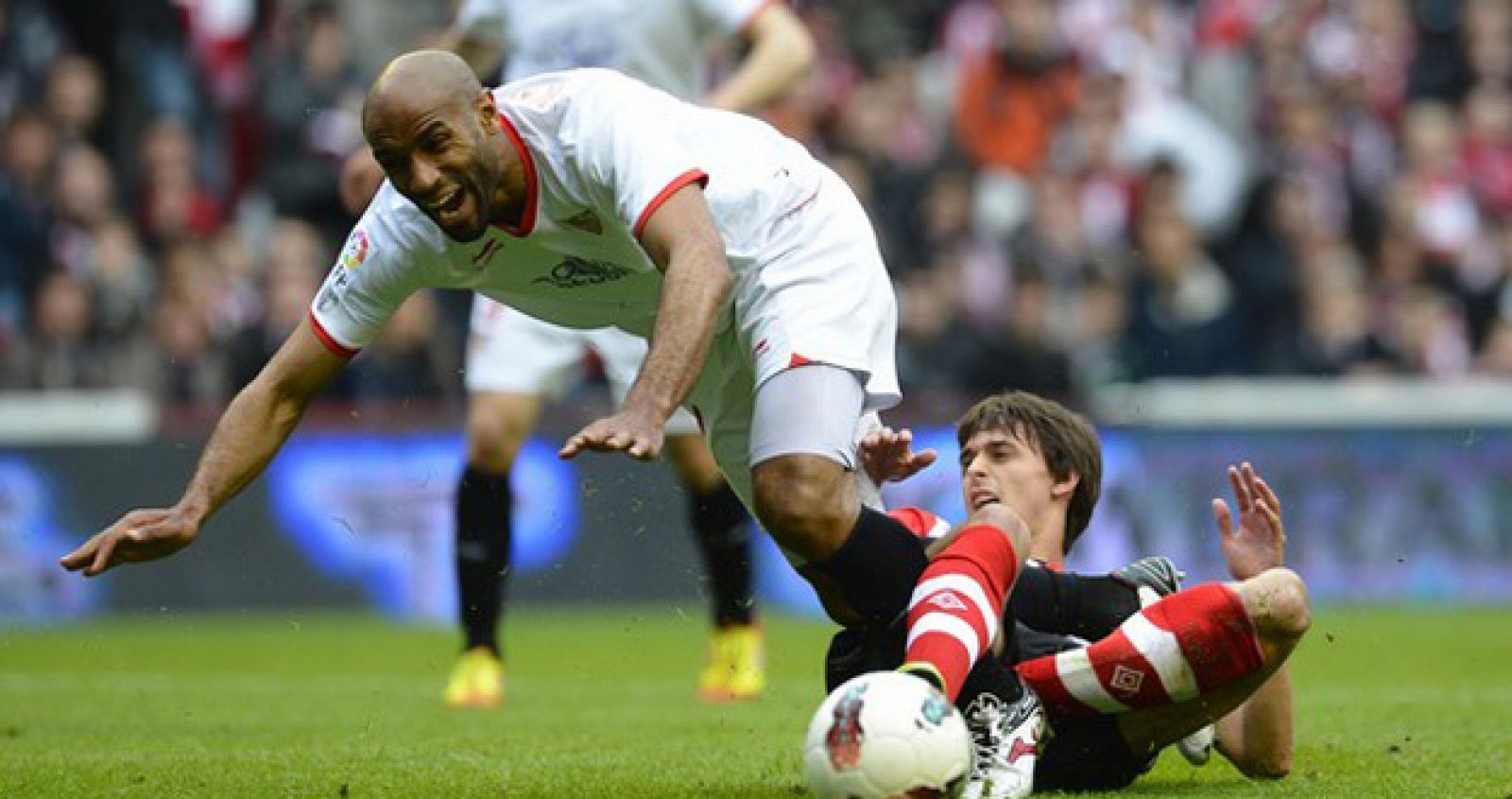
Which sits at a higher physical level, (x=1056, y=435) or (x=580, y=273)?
(x=580, y=273)

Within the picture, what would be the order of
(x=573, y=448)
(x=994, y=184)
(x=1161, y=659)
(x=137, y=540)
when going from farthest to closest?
(x=994, y=184) → (x=137, y=540) → (x=1161, y=659) → (x=573, y=448)

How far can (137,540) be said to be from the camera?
6.23m

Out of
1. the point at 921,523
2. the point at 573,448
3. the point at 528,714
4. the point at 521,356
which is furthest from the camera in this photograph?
the point at 521,356

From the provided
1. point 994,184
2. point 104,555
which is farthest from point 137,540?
point 994,184

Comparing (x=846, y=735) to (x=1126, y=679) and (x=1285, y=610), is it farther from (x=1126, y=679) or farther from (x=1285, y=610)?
(x=1285, y=610)

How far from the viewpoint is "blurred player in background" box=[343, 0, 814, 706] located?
9.55 metres

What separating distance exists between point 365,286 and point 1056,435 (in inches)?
70.5

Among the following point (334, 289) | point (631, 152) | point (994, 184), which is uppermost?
point (631, 152)

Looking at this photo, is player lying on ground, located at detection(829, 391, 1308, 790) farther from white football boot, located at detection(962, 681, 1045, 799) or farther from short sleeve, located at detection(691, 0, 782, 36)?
short sleeve, located at detection(691, 0, 782, 36)

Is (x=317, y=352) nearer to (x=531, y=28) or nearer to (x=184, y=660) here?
(x=531, y=28)

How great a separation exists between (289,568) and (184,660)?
2538 mm

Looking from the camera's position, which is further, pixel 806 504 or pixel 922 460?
pixel 922 460

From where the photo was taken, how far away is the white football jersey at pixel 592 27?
32.3ft

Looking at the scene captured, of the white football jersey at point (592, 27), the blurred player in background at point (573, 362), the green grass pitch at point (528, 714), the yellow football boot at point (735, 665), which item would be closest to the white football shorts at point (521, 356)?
the blurred player in background at point (573, 362)
